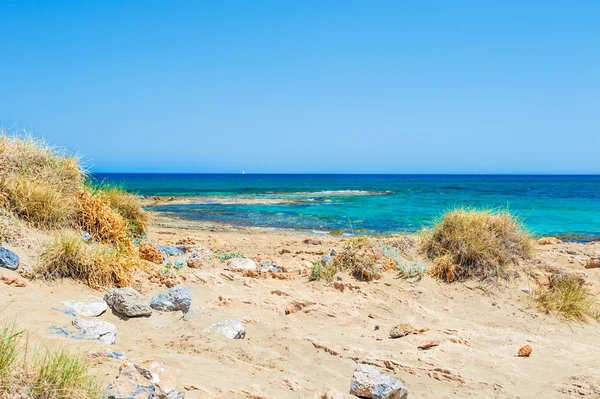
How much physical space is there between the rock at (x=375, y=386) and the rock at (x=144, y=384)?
145cm

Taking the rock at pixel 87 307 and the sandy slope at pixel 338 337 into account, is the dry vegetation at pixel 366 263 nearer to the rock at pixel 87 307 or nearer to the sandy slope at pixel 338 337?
the sandy slope at pixel 338 337

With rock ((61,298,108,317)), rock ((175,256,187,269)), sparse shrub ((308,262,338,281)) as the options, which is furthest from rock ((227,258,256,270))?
rock ((61,298,108,317))

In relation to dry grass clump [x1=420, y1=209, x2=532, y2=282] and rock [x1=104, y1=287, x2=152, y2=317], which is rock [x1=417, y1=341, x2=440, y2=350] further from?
rock [x1=104, y1=287, x2=152, y2=317]

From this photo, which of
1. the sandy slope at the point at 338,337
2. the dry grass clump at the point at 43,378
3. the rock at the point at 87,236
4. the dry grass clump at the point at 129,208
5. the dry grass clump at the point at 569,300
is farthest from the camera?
the dry grass clump at the point at 129,208

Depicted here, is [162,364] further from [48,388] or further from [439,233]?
[439,233]

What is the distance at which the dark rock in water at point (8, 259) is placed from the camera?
5.59 m

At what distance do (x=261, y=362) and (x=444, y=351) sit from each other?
81.4 inches

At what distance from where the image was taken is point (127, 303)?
5.25 meters

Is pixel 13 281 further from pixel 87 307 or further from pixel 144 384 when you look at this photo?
pixel 144 384

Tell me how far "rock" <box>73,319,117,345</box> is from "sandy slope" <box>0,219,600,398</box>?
0.10m

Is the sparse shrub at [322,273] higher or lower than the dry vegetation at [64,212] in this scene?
lower

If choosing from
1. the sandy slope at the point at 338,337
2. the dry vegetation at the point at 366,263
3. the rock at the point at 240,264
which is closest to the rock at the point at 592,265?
the sandy slope at the point at 338,337

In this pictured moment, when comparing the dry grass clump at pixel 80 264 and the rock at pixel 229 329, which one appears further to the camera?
the dry grass clump at pixel 80 264

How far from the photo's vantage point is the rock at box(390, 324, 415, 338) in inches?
220
